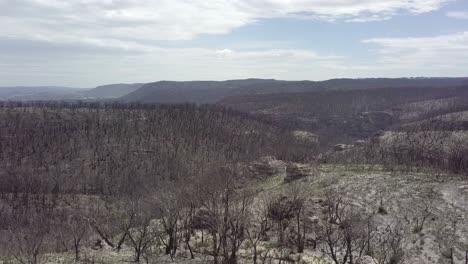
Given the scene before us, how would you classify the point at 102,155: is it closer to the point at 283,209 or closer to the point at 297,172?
the point at 297,172

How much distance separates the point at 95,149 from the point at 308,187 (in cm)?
12576

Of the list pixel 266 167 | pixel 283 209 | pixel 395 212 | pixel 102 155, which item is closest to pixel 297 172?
pixel 266 167

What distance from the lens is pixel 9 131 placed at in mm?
190875

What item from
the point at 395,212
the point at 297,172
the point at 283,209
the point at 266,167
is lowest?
the point at 266,167

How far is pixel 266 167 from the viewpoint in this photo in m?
98.7

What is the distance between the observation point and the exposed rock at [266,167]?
96.7 metres

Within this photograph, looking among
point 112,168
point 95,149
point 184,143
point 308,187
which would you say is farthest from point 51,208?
point 308,187

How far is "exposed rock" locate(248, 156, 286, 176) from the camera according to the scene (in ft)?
317

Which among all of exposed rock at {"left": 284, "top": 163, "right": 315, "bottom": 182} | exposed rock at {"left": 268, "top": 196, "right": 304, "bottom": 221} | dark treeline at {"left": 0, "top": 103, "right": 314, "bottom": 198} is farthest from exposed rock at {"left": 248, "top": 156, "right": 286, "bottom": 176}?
dark treeline at {"left": 0, "top": 103, "right": 314, "bottom": 198}

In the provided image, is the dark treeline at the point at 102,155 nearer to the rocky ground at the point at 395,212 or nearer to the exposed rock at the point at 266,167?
the exposed rock at the point at 266,167

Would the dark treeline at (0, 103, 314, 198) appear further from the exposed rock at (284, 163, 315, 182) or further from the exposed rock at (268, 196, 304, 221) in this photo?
the exposed rock at (268, 196, 304, 221)

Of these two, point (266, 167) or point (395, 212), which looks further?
point (266, 167)

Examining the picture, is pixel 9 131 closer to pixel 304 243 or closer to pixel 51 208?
pixel 51 208

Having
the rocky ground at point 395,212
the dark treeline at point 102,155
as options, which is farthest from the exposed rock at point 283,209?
the dark treeline at point 102,155
